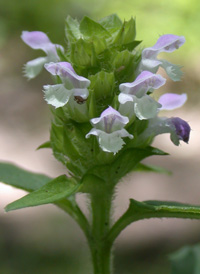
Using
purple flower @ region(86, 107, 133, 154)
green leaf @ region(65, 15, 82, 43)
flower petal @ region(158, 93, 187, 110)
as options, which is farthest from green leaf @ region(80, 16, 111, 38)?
flower petal @ region(158, 93, 187, 110)

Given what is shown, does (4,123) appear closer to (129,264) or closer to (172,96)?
(129,264)

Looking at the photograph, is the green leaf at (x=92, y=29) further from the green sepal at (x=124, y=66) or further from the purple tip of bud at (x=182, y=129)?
the purple tip of bud at (x=182, y=129)

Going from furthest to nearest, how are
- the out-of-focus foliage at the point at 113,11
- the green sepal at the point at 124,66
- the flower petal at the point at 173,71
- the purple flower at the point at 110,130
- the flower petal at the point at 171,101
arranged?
the out-of-focus foliage at the point at 113,11 → the flower petal at the point at 171,101 → the flower petal at the point at 173,71 → the green sepal at the point at 124,66 → the purple flower at the point at 110,130

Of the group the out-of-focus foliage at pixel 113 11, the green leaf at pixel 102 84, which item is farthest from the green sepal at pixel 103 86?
the out-of-focus foliage at pixel 113 11

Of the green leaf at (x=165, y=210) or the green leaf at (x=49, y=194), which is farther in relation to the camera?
the green leaf at (x=165, y=210)

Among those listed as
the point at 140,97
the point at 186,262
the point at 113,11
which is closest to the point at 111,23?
the point at 140,97

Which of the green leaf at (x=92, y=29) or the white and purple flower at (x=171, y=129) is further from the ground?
the green leaf at (x=92, y=29)

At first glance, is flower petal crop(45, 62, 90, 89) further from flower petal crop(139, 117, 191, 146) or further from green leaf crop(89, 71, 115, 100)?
flower petal crop(139, 117, 191, 146)
